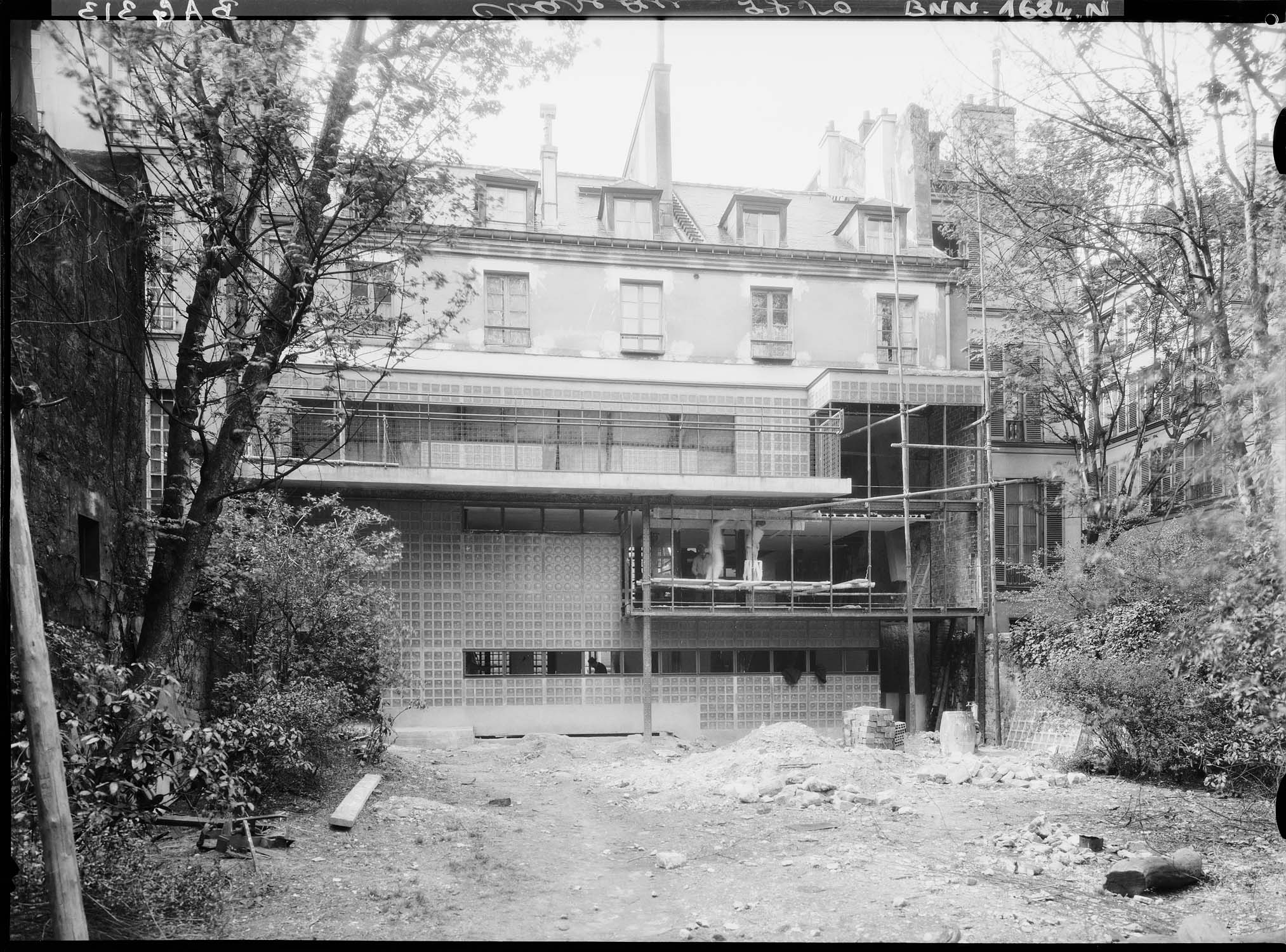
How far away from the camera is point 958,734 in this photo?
11594mm

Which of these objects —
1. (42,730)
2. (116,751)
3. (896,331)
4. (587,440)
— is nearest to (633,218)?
(587,440)

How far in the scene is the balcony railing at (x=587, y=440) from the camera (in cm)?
1018

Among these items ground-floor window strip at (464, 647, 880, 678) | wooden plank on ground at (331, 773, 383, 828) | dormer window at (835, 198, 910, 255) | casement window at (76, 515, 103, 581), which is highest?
dormer window at (835, 198, 910, 255)

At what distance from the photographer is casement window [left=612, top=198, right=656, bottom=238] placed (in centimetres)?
1296

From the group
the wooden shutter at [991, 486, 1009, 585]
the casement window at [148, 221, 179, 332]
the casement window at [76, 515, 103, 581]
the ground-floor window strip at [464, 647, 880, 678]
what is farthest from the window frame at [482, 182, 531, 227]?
the wooden shutter at [991, 486, 1009, 585]

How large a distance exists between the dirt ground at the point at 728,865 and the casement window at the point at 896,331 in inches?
252

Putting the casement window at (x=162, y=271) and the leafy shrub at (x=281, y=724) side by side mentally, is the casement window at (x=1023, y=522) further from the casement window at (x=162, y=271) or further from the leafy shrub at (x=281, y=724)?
the casement window at (x=162, y=271)

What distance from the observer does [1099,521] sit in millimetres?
11914

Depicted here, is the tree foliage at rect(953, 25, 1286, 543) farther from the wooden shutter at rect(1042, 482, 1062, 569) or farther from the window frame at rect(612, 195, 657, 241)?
the window frame at rect(612, 195, 657, 241)

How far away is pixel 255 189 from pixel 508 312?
5.70 metres

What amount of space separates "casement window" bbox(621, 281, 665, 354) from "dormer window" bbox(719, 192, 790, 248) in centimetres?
157

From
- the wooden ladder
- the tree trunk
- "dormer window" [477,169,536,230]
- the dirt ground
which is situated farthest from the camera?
the wooden ladder

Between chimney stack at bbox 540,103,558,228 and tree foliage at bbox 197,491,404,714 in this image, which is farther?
chimney stack at bbox 540,103,558,228

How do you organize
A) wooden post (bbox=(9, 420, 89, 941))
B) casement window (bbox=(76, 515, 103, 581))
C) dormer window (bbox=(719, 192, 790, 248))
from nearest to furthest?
wooden post (bbox=(9, 420, 89, 941)) < casement window (bbox=(76, 515, 103, 581)) < dormer window (bbox=(719, 192, 790, 248))
